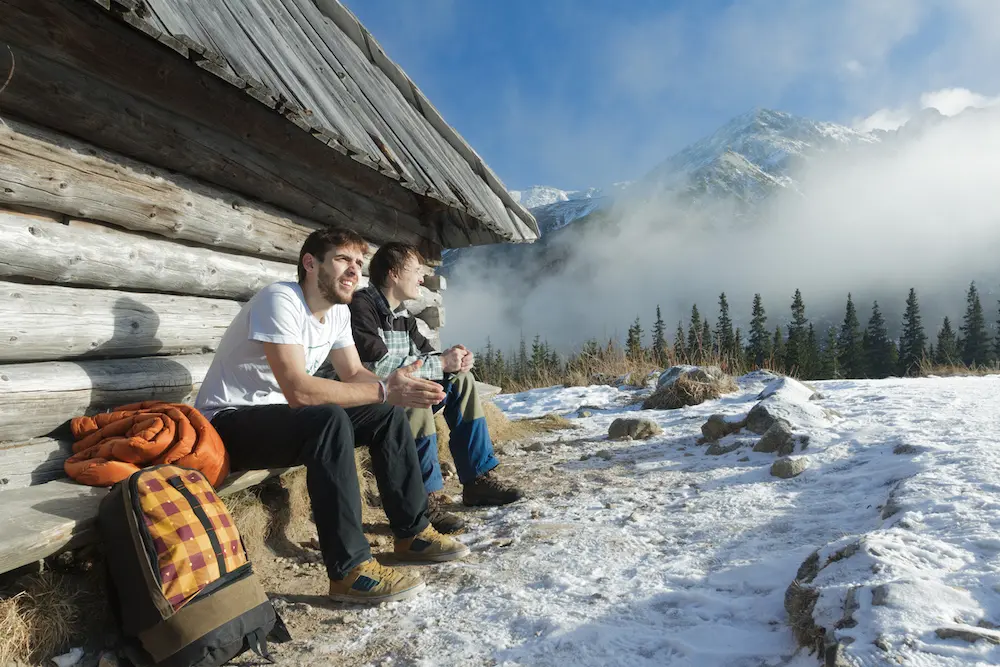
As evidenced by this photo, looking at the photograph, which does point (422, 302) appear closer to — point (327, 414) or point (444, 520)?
point (444, 520)

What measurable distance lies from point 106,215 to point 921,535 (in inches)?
144

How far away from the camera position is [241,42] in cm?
314

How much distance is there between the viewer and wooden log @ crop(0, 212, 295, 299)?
248cm

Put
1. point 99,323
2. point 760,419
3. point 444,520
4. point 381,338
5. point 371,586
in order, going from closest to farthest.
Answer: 1. point 371,586
2. point 99,323
3. point 444,520
4. point 381,338
5. point 760,419

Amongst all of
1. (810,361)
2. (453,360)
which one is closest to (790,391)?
(453,360)

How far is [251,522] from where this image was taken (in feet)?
9.32

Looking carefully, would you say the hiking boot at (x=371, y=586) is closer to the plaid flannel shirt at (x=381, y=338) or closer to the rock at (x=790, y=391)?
the plaid flannel shirt at (x=381, y=338)

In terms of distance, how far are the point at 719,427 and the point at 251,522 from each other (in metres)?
3.57

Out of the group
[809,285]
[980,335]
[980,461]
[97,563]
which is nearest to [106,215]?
[97,563]

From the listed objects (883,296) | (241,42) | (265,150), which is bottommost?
(265,150)

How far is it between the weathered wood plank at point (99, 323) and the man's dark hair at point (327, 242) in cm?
92

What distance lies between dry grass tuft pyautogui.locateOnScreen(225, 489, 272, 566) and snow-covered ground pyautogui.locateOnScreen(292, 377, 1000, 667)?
82 centimetres

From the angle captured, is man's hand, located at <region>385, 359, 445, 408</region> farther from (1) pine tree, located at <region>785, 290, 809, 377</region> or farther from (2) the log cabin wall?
(1) pine tree, located at <region>785, 290, 809, 377</region>

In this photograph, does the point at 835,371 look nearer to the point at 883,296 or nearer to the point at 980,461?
the point at 980,461
